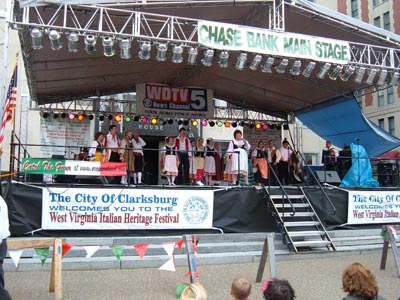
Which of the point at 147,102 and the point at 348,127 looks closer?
the point at 348,127

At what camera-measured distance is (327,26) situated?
10992 millimetres

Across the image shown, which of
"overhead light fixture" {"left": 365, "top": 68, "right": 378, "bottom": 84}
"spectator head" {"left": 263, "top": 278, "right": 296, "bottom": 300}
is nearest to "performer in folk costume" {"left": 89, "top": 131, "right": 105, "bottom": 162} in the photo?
"overhead light fixture" {"left": 365, "top": 68, "right": 378, "bottom": 84}

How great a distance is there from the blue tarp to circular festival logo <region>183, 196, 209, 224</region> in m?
6.95

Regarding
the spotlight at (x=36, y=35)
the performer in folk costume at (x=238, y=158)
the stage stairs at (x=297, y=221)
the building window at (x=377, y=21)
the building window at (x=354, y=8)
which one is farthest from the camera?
the building window at (x=354, y=8)

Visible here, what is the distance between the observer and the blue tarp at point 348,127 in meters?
13.6

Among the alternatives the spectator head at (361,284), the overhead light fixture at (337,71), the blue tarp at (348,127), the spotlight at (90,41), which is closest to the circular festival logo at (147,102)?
the blue tarp at (348,127)

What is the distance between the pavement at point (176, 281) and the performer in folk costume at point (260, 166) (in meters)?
3.80

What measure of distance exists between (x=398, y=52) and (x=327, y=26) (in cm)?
221

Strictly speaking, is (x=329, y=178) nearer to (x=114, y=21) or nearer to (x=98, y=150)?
(x=98, y=150)

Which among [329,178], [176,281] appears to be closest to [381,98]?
[329,178]

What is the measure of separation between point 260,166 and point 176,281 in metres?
5.91

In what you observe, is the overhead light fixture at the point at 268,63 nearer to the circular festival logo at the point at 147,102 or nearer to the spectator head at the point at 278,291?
the circular festival logo at the point at 147,102

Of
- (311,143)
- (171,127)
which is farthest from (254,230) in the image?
(311,143)

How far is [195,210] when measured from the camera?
902 centimetres
